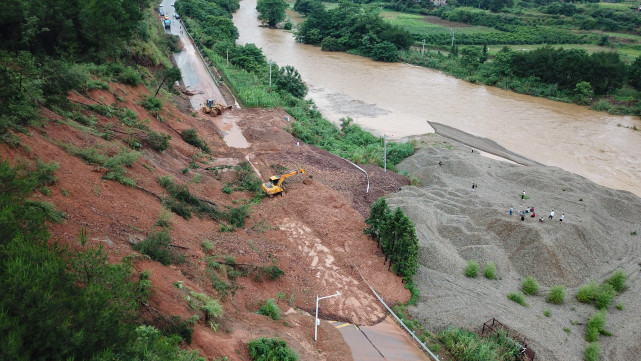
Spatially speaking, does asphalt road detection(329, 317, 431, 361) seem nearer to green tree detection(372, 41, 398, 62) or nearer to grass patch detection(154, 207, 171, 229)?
grass patch detection(154, 207, 171, 229)

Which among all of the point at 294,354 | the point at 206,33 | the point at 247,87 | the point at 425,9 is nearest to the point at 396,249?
the point at 294,354

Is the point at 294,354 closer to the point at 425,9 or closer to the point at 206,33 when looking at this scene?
the point at 206,33

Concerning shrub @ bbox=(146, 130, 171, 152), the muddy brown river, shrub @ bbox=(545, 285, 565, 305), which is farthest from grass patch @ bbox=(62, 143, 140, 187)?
the muddy brown river

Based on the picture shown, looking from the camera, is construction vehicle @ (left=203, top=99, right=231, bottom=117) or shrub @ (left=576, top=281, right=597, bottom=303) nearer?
shrub @ (left=576, top=281, right=597, bottom=303)

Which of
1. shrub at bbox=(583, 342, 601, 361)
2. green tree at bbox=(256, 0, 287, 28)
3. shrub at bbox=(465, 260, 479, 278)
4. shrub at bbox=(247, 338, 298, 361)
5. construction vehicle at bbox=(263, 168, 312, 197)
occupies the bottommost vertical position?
shrub at bbox=(583, 342, 601, 361)

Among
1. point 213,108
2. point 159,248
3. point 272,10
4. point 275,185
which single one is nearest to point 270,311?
point 159,248

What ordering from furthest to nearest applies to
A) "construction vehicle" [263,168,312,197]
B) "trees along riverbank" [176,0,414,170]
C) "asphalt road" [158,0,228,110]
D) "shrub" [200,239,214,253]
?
"asphalt road" [158,0,228,110], "trees along riverbank" [176,0,414,170], "construction vehicle" [263,168,312,197], "shrub" [200,239,214,253]

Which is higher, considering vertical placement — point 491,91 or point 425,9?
point 425,9
